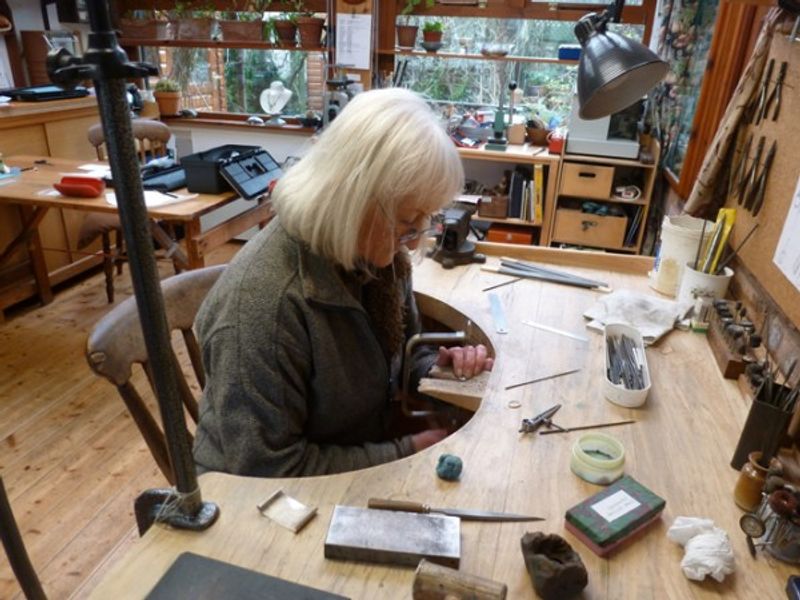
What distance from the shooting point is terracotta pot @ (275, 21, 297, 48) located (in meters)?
3.77

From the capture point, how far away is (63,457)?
2.24 metres

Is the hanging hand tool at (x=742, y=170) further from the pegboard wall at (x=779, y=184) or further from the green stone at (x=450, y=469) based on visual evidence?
the green stone at (x=450, y=469)

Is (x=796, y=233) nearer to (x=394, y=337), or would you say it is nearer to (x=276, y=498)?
(x=394, y=337)

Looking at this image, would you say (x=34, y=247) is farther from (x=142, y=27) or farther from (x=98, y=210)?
(x=142, y=27)

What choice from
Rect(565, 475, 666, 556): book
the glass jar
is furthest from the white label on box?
the glass jar

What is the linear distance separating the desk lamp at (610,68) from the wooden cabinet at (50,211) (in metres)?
2.85

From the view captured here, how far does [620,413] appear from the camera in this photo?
116cm

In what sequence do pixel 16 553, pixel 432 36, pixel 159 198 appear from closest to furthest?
1. pixel 16 553
2. pixel 159 198
3. pixel 432 36

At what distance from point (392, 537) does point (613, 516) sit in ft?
1.06

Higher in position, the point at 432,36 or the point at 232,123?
the point at 432,36

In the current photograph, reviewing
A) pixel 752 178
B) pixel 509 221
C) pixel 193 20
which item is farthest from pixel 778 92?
pixel 193 20

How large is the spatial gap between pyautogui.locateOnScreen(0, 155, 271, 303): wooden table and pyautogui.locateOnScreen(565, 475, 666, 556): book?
193 centimetres

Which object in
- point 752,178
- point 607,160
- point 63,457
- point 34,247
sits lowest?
point 63,457

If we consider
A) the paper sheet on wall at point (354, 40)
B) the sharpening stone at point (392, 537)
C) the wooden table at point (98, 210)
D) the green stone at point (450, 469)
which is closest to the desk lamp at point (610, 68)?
the green stone at point (450, 469)
